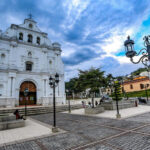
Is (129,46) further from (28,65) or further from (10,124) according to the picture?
(28,65)

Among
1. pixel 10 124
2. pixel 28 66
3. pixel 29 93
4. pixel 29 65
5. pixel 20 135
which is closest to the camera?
pixel 20 135

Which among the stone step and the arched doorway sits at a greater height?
the arched doorway

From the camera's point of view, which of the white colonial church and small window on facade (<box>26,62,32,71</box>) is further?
small window on facade (<box>26,62,32,71</box>)

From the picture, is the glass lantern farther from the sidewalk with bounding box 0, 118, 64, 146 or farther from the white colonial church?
the white colonial church

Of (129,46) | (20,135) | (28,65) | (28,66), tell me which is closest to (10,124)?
(20,135)

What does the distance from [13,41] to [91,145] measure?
24.0 m

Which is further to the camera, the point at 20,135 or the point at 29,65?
the point at 29,65

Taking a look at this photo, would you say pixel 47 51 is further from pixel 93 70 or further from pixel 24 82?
pixel 93 70

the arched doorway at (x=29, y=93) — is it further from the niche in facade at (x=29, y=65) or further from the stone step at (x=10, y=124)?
the stone step at (x=10, y=124)

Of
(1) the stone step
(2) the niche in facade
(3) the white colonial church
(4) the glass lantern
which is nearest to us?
(4) the glass lantern

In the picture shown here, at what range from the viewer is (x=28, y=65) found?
79.7 ft

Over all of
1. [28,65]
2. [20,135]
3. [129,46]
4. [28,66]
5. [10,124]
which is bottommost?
[20,135]

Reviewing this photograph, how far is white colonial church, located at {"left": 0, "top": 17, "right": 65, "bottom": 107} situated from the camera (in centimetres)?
2047

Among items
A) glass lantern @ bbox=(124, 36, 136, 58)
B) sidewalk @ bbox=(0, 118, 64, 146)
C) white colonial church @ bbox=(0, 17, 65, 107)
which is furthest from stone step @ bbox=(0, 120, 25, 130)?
white colonial church @ bbox=(0, 17, 65, 107)
